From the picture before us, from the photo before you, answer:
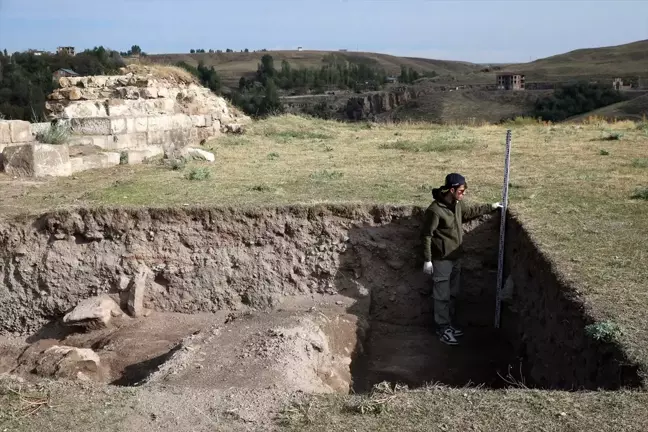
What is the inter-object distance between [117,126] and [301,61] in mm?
116377

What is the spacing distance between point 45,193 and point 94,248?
6.34ft

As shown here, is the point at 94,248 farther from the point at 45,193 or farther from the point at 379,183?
the point at 379,183

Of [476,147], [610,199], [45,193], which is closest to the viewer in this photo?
[610,199]

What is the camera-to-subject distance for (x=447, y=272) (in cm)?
796

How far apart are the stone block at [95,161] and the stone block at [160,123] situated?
177cm

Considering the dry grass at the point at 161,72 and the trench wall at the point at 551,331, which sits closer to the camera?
the trench wall at the point at 551,331

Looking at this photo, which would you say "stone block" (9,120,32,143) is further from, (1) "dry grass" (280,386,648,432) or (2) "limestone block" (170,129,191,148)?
(1) "dry grass" (280,386,648,432)

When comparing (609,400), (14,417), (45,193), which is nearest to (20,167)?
(45,193)

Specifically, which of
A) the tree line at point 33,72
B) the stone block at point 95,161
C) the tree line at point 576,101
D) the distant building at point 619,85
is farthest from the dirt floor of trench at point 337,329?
the distant building at point 619,85

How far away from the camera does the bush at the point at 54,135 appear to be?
488 inches

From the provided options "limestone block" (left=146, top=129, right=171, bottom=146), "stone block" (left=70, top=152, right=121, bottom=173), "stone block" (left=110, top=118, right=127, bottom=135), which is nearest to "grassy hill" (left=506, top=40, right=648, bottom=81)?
"limestone block" (left=146, top=129, right=171, bottom=146)

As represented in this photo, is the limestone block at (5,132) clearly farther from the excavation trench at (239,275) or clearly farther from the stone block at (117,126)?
the excavation trench at (239,275)

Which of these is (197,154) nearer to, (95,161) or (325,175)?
(95,161)

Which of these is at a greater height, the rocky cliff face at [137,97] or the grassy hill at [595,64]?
the grassy hill at [595,64]
